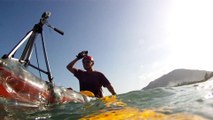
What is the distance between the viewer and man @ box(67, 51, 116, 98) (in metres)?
10.5

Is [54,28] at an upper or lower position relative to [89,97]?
upper

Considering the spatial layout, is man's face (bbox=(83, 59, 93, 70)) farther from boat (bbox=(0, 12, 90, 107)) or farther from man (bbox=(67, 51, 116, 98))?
boat (bbox=(0, 12, 90, 107))

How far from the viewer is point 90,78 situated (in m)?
10.5

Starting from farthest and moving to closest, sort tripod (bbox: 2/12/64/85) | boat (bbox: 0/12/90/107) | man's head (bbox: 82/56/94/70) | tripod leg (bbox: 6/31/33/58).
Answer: man's head (bbox: 82/56/94/70) < tripod (bbox: 2/12/64/85) < tripod leg (bbox: 6/31/33/58) < boat (bbox: 0/12/90/107)

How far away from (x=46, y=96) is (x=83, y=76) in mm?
4223

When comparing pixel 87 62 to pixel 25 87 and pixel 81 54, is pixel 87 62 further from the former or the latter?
pixel 25 87

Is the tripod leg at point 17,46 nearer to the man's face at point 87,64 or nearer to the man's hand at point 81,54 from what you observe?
the man's hand at point 81,54

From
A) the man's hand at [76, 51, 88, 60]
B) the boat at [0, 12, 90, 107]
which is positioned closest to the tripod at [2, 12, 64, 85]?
the boat at [0, 12, 90, 107]

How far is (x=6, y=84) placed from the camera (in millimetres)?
5250

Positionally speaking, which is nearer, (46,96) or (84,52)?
(46,96)

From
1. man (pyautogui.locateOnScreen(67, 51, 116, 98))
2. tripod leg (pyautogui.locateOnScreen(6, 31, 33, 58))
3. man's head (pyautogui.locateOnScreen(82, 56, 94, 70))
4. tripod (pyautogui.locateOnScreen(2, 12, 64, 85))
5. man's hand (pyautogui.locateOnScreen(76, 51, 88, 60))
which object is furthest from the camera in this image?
man's head (pyautogui.locateOnScreen(82, 56, 94, 70))

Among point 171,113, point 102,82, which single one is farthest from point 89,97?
point 171,113

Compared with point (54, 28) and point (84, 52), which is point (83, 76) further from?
point (54, 28)

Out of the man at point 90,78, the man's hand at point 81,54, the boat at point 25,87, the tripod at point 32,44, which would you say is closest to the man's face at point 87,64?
the man at point 90,78
